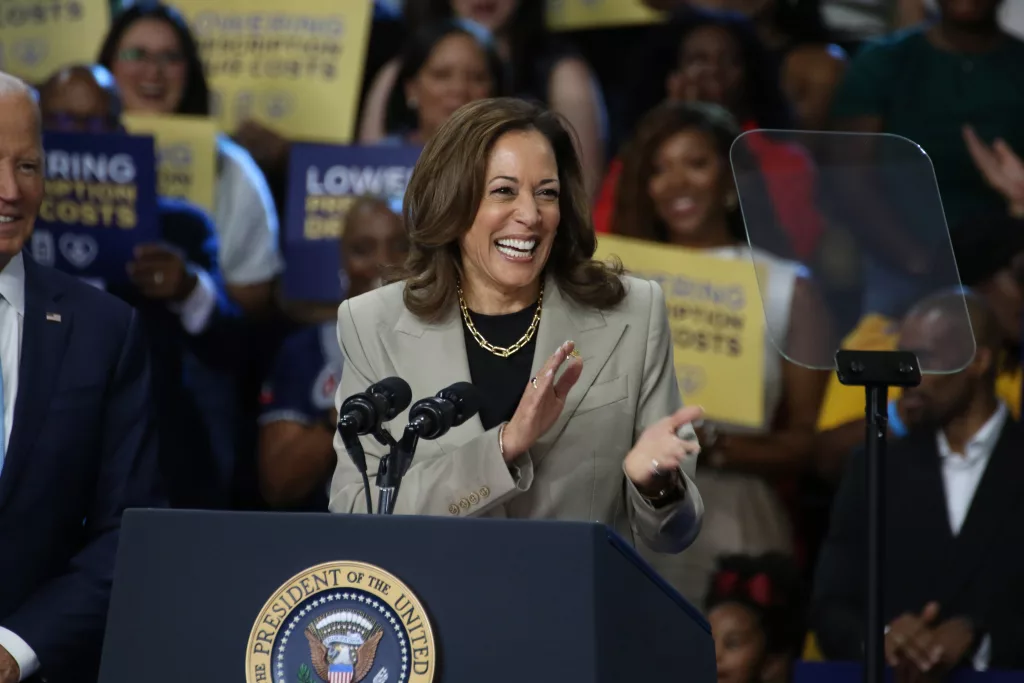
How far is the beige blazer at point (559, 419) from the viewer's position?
2.59 m

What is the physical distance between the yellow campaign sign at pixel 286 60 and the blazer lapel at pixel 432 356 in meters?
2.91

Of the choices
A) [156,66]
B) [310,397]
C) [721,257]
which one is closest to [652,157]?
[721,257]

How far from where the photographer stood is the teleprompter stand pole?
2.81m

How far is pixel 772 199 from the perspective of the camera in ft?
10.6

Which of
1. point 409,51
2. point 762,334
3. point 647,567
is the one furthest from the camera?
point 409,51

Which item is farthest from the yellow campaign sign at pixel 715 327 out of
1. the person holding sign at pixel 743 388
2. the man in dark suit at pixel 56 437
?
the man in dark suit at pixel 56 437

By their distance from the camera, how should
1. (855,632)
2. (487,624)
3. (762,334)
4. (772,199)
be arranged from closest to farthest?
(487,624) → (772,199) → (855,632) → (762,334)

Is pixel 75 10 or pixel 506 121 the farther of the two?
pixel 75 10

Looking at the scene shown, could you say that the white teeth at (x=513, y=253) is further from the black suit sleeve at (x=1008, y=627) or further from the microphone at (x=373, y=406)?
the black suit sleeve at (x=1008, y=627)

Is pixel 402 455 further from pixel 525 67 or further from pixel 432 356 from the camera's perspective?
pixel 525 67

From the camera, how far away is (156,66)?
18.4 feet

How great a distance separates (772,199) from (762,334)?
160cm

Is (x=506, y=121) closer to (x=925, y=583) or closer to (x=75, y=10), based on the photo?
(x=925, y=583)

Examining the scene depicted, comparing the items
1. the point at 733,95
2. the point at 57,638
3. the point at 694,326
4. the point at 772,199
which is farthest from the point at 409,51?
the point at 57,638
